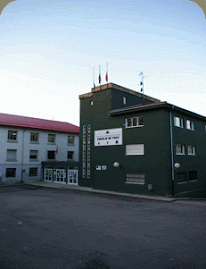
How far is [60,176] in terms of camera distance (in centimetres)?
3212

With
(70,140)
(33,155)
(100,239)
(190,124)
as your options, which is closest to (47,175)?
(33,155)

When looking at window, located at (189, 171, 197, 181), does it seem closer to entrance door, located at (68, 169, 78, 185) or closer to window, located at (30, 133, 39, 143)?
entrance door, located at (68, 169, 78, 185)

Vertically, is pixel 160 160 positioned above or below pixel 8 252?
above

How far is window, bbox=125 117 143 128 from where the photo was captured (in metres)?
22.0

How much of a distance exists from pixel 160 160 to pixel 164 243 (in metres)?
12.6

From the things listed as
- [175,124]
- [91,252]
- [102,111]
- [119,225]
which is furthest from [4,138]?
[91,252]

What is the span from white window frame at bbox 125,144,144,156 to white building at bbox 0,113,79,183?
33.8 ft

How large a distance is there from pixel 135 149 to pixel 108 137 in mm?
3677

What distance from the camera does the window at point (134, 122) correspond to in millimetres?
21969

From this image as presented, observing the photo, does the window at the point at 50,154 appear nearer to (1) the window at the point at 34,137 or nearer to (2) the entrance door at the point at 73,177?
(1) the window at the point at 34,137

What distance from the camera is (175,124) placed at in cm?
2184

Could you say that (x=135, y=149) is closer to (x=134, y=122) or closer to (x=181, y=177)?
(x=134, y=122)

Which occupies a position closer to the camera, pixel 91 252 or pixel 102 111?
pixel 91 252

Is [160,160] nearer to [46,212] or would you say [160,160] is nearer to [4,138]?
[46,212]
